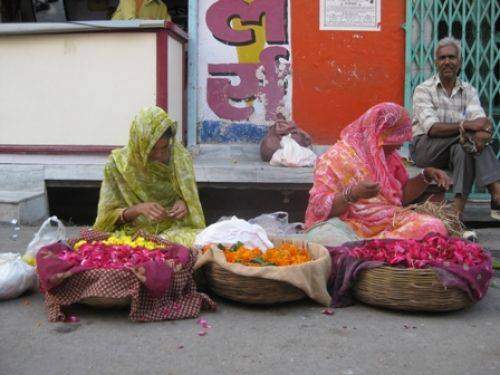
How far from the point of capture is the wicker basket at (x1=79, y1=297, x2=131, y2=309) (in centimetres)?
338

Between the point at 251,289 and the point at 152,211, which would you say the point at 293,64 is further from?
the point at 251,289

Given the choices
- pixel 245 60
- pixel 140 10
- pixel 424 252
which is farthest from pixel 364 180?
pixel 140 10

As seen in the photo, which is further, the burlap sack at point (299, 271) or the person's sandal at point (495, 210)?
the person's sandal at point (495, 210)

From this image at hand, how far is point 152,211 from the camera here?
4.23 meters

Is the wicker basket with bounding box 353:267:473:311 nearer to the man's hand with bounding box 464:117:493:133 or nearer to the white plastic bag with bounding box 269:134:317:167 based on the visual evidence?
the man's hand with bounding box 464:117:493:133

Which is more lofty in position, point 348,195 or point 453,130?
point 453,130

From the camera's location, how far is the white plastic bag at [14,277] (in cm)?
374

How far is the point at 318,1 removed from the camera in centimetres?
671

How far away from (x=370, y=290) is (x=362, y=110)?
3.48m

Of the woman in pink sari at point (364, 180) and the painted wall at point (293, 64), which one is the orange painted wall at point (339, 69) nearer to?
the painted wall at point (293, 64)

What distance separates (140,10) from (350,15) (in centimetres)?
237

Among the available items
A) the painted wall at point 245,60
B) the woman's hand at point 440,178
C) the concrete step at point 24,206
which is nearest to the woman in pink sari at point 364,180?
the woman's hand at point 440,178

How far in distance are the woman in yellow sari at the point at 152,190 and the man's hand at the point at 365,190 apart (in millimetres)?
1032

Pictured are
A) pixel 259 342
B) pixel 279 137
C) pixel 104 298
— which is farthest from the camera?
pixel 279 137
